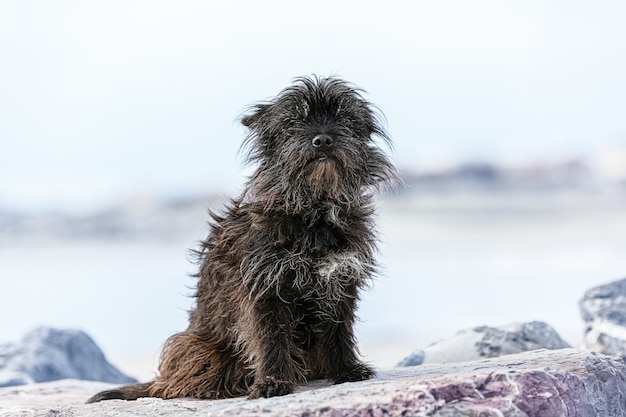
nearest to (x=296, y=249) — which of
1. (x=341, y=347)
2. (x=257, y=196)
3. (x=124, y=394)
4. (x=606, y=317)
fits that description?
(x=257, y=196)

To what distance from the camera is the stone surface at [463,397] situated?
4164 millimetres

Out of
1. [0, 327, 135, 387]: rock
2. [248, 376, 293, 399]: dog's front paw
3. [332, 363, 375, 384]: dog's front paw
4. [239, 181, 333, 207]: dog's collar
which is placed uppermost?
[239, 181, 333, 207]: dog's collar

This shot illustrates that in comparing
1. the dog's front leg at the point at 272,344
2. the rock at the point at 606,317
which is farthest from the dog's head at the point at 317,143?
the rock at the point at 606,317

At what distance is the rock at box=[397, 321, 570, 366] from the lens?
710cm

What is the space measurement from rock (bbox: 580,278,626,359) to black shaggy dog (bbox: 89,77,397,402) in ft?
9.40

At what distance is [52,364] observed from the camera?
324 inches

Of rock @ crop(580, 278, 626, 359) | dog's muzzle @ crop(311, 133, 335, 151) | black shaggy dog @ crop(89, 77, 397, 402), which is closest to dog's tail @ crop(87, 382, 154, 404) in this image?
black shaggy dog @ crop(89, 77, 397, 402)

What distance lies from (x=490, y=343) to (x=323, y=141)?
295cm

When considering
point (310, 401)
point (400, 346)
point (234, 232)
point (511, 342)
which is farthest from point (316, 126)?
point (400, 346)

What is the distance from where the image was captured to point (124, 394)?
5910mm

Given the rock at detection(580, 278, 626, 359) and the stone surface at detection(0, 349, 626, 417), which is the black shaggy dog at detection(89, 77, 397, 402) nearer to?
the stone surface at detection(0, 349, 626, 417)

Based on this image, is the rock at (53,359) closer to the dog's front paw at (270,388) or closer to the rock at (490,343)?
the rock at (490,343)

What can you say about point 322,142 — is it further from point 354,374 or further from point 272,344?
point 354,374

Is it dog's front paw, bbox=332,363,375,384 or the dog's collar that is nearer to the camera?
the dog's collar
